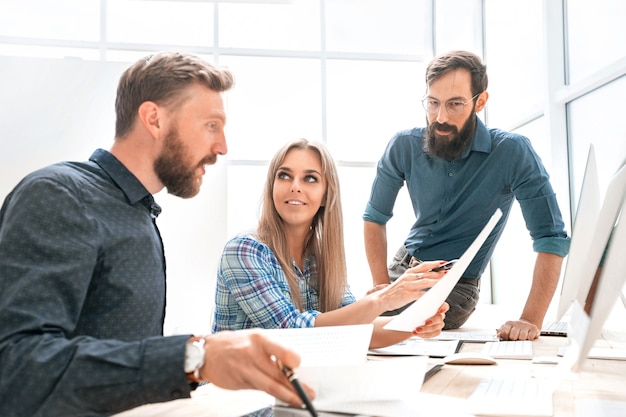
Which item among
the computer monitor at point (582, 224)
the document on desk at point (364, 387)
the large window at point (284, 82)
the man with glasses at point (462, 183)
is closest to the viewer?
the document on desk at point (364, 387)

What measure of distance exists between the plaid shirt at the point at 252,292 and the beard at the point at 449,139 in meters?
1.06

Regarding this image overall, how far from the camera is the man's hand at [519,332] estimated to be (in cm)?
186

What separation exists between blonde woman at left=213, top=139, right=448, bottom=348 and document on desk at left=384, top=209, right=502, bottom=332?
1.13 feet

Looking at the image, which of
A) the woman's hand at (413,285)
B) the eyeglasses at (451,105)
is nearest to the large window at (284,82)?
the eyeglasses at (451,105)

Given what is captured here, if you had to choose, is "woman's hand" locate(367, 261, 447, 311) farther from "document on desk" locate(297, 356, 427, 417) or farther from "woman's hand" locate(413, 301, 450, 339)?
"document on desk" locate(297, 356, 427, 417)

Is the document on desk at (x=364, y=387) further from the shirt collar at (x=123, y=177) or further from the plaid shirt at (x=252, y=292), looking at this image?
the plaid shirt at (x=252, y=292)

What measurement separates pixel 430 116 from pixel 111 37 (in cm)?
312

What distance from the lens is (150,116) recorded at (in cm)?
123

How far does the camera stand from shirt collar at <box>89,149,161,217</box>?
1165mm

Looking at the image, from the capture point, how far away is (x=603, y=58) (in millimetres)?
3043

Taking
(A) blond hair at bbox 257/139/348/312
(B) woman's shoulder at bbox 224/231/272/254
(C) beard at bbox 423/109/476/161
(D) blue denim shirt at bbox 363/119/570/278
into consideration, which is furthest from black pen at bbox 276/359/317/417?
(C) beard at bbox 423/109/476/161

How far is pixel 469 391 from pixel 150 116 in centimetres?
79

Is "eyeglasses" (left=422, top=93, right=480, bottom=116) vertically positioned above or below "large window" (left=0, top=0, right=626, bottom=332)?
below

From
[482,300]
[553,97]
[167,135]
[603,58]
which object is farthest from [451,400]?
[482,300]
